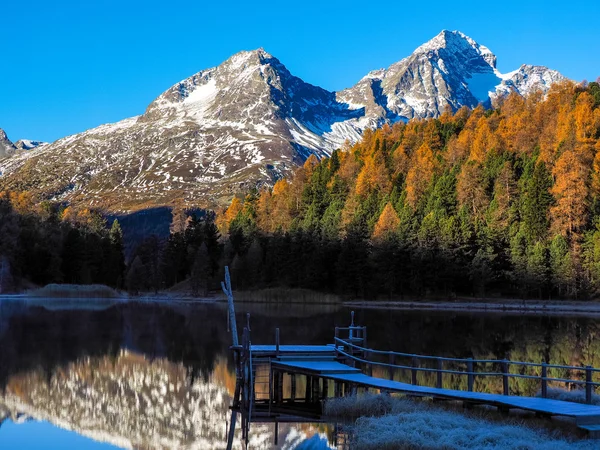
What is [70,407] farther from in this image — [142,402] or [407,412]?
[407,412]

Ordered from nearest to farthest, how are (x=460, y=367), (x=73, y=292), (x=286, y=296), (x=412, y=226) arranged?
(x=460, y=367) → (x=412, y=226) → (x=286, y=296) → (x=73, y=292)

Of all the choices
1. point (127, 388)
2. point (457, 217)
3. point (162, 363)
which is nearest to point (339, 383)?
point (127, 388)

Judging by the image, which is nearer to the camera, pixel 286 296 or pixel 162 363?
pixel 162 363

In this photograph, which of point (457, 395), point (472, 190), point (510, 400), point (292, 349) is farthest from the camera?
point (472, 190)

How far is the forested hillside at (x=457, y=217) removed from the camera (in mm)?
95375

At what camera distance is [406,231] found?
10600cm

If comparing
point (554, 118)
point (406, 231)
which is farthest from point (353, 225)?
point (554, 118)

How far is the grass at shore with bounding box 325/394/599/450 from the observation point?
17.1m

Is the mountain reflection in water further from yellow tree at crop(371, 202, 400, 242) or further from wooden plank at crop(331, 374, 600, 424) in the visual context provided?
yellow tree at crop(371, 202, 400, 242)

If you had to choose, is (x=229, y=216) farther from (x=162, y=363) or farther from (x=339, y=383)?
(x=339, y=383)

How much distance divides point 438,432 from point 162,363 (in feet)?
81.0

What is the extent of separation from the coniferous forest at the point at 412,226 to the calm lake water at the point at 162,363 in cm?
2595

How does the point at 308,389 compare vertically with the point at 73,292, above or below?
below

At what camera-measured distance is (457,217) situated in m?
104
